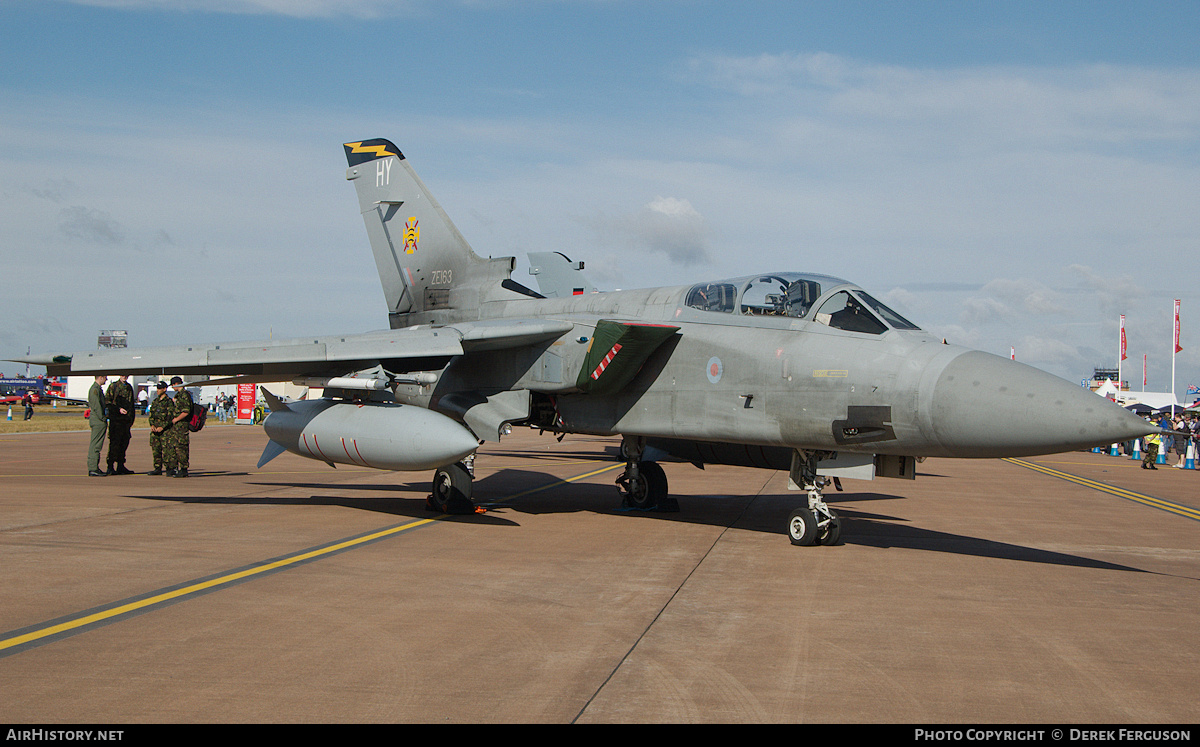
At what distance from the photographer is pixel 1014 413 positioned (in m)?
7.16

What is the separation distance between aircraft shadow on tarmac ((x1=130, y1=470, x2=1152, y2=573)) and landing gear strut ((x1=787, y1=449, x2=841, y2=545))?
0.67ft

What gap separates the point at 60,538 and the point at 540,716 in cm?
691

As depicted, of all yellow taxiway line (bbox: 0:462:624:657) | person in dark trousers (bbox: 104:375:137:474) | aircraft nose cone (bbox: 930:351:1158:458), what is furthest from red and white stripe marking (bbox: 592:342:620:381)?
person in dark trousers (bbox: 104:375:137:474)

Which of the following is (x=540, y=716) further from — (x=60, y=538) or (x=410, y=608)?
(x=60, y=538)

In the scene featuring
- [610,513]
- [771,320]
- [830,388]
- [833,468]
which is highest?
[771,320]

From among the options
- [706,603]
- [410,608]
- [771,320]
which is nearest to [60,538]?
[410,608]

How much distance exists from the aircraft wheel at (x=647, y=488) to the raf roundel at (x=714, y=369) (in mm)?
2741

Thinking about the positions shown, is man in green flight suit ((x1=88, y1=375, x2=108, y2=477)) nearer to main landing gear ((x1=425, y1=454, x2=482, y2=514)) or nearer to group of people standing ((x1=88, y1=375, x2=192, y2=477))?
group of people standing ((x1=88, y1=375, x2=192, y2=477))

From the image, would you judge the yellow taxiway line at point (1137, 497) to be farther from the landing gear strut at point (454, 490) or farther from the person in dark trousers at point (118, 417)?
the person in dark trousers at point (118, 417)

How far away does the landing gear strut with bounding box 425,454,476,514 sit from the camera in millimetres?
11164

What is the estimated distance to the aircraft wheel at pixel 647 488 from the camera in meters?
11.9

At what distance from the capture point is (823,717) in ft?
13.3

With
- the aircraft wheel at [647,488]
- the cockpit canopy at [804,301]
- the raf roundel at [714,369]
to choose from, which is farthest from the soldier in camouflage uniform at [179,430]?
the raf roundel at [714,369]

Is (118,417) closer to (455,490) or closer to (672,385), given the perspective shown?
(455,490)
